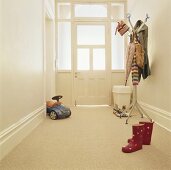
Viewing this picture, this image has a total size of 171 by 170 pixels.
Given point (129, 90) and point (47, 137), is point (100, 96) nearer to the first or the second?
point (129, 90)

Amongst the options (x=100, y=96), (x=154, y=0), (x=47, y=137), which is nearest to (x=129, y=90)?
(x=100, y=96)

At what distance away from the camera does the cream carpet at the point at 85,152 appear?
1.59 metres

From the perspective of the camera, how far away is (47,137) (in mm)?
2430

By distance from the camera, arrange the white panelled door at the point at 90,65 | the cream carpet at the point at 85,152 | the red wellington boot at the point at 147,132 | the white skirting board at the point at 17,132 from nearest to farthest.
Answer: the cream carpet at the point at 85,152 < the white skirting board at the point at 17,132 < the red wellington boot at the point at 147,132 < the white panelled door at the point at 90,65

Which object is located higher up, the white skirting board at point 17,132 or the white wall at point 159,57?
the white wall at point 159,57

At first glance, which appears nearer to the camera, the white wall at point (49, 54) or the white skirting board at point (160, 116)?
the white skirting board at point (160, 116)

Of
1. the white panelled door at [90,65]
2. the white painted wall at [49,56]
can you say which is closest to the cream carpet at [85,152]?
the white painted wall at [49,56]

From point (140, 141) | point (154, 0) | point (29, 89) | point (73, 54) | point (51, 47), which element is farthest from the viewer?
point (73, 54)

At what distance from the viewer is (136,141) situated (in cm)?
197

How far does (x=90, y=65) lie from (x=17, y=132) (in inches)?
146

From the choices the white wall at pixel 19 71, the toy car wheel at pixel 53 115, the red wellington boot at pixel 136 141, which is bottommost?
the toy car wheel at pixel 53 115

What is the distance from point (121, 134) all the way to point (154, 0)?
7.39ft

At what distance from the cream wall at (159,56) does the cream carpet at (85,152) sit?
53 cm

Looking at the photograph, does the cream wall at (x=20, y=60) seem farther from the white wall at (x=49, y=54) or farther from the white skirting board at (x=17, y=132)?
the white wall at (x=49, y=54)
